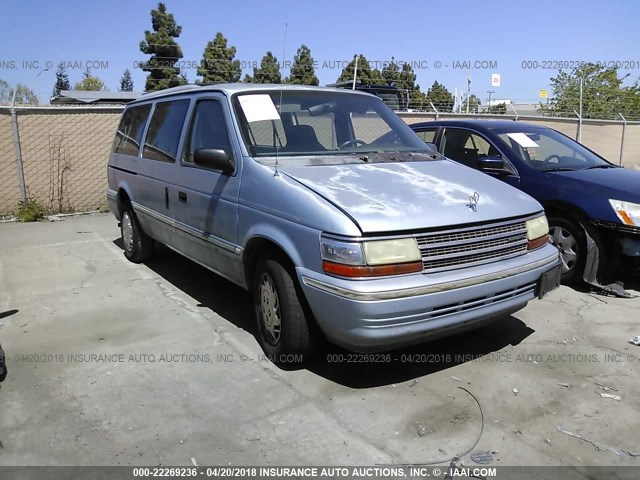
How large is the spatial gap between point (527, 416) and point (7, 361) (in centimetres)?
359

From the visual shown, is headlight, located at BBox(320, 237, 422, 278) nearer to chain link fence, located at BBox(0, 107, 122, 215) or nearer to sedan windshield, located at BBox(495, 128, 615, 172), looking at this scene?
sedan windshield, located at BBox(495, 128, 615, 172)

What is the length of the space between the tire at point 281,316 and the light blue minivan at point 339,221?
10 millimetres

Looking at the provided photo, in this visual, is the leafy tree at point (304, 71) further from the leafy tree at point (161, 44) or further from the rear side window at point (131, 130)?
the rear side window at point (131, 130)

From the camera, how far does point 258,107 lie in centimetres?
412

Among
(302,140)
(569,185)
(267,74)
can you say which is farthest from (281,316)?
(267,74)

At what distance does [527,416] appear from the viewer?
3080mm

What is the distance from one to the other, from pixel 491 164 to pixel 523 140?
70 centimetres

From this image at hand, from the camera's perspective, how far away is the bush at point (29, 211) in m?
9.00

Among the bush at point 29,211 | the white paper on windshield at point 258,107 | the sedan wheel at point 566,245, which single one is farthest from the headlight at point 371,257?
the bush at point 29,211

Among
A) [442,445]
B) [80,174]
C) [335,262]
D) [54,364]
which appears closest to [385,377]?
[442,445]

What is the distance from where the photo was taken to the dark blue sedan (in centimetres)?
492

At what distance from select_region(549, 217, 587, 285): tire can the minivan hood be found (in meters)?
1.56

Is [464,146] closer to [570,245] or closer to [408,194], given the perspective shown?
[570,245]

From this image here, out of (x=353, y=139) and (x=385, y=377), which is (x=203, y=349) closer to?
(x=385, y=377)
